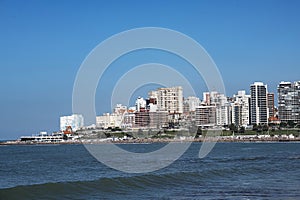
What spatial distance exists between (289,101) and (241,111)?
1439 centimetres

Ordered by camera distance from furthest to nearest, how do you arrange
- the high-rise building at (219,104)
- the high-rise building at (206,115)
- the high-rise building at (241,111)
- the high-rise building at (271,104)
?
1. the high-rise building at (271,104)
2. the high-rise building at (241,111)
3. the high-rise building at (219,104)
4. the high-rise building at (206,115)

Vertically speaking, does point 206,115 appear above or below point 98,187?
above

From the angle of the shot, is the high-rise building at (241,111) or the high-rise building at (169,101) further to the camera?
the high-rise building at (241,111)

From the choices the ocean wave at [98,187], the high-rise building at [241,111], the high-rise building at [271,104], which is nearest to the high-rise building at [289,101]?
the high-rise building at [271,104]

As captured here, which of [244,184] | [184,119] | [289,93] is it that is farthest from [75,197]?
[289,93]

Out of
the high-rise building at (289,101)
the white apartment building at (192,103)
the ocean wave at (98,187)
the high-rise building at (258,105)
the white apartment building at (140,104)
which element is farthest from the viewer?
the high-rise building at (258,105)

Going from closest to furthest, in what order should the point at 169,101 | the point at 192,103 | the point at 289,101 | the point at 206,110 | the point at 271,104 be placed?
the point at 192,103
the point at 169,101
the point at 206,110
the point at 289,101
the point at 271,104

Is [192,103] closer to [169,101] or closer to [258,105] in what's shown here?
[169,101]

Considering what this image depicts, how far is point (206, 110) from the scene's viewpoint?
13100 centimetres

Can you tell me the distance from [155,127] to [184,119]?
14023 millimetres

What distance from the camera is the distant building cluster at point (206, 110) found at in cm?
11583

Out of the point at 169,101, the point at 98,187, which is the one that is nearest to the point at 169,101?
the point at 169,101

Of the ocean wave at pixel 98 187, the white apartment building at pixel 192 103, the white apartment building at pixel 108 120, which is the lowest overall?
the ocean wave at pixel 98 187

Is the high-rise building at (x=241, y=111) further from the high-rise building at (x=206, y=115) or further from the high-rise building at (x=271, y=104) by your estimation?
the high-rise building at (x=206, y=115)
